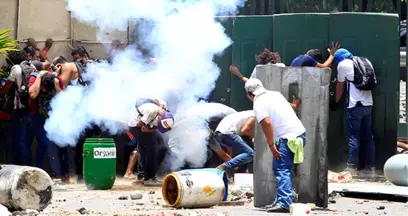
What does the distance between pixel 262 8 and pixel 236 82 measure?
1576mm

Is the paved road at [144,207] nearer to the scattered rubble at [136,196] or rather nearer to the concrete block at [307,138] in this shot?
the scattered rubble at [136,196]

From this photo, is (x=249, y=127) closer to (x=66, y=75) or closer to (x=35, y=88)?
(x=66, y=75)

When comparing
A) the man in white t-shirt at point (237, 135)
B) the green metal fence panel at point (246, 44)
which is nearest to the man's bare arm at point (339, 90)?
the green metal fence panel at point (246, 44)

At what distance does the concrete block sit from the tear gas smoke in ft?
11.3

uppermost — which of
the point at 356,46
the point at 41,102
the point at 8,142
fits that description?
the point at 356,46

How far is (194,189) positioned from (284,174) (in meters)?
1.06

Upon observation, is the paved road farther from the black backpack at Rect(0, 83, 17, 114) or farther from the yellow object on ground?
the black backpack at Rect(0, 83, 17, 114)

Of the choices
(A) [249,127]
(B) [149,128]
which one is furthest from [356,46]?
(B) [149,128]

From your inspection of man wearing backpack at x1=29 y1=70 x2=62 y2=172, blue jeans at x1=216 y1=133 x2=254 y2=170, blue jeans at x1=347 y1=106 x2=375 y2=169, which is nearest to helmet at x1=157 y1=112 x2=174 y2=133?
blue jeans at x1=216 y1=133 x2=254 y2=170

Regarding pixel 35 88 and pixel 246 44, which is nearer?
pixel 35 88

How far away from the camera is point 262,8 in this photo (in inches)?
678

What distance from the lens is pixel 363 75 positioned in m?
15.4

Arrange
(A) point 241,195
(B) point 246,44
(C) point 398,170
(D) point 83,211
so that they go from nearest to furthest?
(D) point 83,211
(A) point 241,195
(C) point 398,170
(B) point 246,44

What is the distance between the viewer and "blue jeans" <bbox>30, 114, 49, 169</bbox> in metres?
15.5
